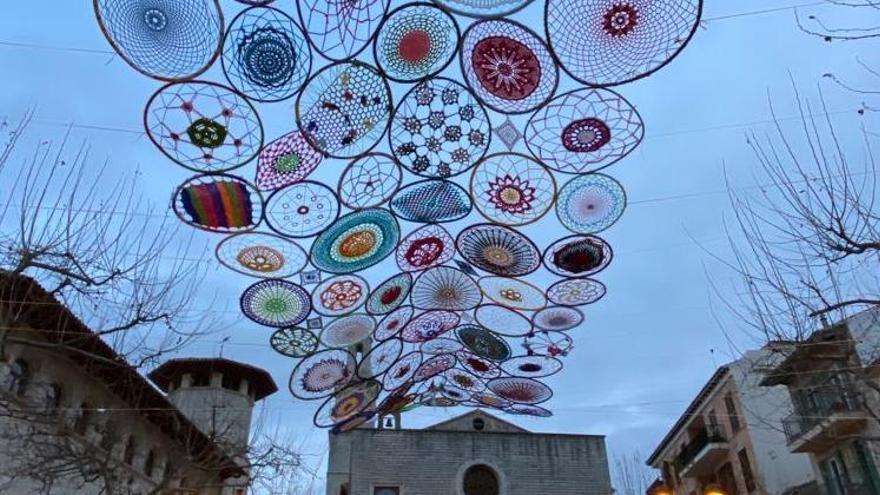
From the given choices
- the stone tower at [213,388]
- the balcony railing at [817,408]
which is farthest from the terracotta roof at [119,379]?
the balcony railing at [817,408]

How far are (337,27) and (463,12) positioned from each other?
1.75 metres

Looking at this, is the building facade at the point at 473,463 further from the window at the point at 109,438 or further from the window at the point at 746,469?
the window at the point at 109,438

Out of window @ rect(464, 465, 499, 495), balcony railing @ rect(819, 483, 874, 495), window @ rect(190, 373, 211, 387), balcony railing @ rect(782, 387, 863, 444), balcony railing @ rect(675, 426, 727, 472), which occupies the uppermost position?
window @ rect(190, 373, 211, 387)

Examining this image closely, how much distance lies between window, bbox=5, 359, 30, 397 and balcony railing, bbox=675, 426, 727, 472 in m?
24.9

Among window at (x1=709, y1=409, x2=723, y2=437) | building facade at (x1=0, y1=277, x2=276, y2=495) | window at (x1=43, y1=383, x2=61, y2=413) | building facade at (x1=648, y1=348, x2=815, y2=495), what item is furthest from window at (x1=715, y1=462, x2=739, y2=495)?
window at (x1=43, y1=383, x2=61, y2=413)

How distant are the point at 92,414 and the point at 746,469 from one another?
908 inches

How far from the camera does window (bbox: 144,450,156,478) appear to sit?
1994cm

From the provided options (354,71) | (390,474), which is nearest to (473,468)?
(390,474)

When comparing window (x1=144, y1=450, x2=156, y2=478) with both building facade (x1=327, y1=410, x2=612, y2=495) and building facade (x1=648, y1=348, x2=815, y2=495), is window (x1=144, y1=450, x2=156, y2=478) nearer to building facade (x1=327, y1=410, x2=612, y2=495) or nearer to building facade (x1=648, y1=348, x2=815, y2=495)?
building facade (x1=327, y1=410, x2=612, y2=495)

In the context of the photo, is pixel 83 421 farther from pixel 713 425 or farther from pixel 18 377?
pixel 713 425

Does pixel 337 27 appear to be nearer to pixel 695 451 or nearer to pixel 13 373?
pixel 13 373

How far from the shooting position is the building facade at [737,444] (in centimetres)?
2436

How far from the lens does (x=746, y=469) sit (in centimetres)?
2555

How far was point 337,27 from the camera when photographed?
27.8 ft
